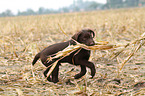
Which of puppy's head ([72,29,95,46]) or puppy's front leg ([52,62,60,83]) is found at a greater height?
puppy's head ([72,29,95,46])

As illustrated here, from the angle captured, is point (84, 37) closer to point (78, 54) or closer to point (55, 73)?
point (78, 54)

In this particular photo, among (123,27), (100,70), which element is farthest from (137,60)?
(123,27)

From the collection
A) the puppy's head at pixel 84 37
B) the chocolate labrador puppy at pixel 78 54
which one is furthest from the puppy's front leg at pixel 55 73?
the puppy's head at pixel 84 37

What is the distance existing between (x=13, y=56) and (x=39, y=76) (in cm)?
153

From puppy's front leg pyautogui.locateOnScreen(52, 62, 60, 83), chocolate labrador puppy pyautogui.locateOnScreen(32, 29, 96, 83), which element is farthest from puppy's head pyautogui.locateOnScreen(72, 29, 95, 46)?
puppy's front leg pyautogui.locateOnScreen(52, 62, 60, 83)

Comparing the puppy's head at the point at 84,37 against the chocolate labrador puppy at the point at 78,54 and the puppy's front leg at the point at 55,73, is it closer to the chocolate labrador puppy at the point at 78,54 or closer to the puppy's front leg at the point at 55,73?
the chocolate labrador puppy at the point at 78,54

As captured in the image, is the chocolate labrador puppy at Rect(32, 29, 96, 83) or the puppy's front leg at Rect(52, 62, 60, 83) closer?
the chocolate labrador puppy at Rect(32, 29, 96, 83)

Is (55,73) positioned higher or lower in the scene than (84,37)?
lower

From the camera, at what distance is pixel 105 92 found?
2590 millimetres

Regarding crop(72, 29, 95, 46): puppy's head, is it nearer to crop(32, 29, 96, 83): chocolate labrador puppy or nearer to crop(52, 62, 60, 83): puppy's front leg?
crop(32, 29, 96, 83): chocolate labrador puppy

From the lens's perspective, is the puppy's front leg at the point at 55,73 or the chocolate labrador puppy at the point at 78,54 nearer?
the chocolate labrador puppy at the point at 78,54

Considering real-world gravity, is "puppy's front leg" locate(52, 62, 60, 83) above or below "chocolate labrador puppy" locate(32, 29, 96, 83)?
below

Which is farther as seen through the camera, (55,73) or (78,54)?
(55,73)

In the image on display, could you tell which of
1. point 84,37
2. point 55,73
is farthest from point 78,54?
point 55,73
